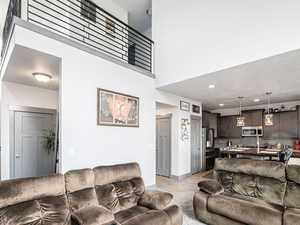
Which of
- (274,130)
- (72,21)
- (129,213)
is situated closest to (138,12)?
(72,21)

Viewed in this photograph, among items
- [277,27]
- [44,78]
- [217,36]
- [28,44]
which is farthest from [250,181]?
[44,78]

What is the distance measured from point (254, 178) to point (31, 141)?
4.83m

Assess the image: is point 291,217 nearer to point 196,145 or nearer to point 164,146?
point 164,146

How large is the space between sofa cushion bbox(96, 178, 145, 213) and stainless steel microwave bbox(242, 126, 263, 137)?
598cm

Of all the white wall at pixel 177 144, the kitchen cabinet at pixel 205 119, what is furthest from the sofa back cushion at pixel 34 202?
the kitchen cabinet at pixel 205 119

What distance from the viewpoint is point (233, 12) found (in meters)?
3.08

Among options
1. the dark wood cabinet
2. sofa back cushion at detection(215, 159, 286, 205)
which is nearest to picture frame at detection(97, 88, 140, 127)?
sofa back cushion at detection(215, 159, 286, 205)

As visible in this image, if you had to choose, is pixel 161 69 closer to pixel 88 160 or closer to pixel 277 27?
pixel 277 27

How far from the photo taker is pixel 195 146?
20.1 feet

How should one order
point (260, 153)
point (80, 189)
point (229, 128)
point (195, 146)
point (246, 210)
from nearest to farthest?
1. point (80, 189)
2. point (246, 210)
3. point (260, 153)
4. point (195, 146)
5. point (229, 128)

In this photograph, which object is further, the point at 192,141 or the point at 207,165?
the point at 207,165

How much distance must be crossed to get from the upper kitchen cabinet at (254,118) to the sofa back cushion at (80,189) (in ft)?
22.7

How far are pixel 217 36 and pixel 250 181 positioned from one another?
8.71 feet

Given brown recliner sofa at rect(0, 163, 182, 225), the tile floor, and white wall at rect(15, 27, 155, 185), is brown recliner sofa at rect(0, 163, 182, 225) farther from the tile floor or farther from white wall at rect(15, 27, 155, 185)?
the tile floor
